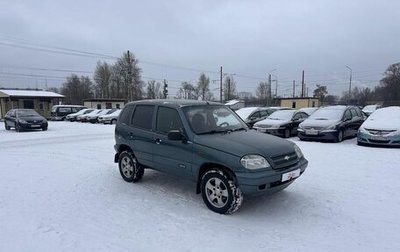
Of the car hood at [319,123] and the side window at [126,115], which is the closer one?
the side window at [126,115]

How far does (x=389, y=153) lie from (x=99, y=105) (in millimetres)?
44820

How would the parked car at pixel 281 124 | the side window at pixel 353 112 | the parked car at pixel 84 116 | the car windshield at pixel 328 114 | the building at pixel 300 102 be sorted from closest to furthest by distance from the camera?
1. the car windshield at pixel 328 114
2. the side window at pixel 353 112
3. the parked car at pixel 281 124
4. the parked car at pixel 84 116
5. the building at pixel 300 102

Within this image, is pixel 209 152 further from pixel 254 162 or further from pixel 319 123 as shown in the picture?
pixel 319 123

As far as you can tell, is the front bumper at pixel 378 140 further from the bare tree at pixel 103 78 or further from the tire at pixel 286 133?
the bare tree at pixel 103 78

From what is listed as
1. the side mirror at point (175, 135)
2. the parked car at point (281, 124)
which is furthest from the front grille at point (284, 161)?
the parked car at point (281, 124)

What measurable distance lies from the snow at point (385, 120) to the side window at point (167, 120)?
8709 mm

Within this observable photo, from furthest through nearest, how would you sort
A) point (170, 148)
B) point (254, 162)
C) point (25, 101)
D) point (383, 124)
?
point (25, 101)
point (383, 124)
point (170, 148)
point (254, 162)

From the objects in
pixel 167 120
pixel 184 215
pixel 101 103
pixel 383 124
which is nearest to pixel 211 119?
pixel 167 120

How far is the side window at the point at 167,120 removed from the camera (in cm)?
547

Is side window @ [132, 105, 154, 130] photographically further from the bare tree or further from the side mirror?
the bare tree

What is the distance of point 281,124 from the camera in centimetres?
1430

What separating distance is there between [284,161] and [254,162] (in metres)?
0.58

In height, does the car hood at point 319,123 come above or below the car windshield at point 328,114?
below

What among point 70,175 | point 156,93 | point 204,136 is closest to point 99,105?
point 156,93
